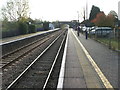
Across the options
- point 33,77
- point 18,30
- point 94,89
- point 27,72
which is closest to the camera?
point 94,89

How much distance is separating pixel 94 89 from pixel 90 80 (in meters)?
1.31

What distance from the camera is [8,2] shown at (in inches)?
2506

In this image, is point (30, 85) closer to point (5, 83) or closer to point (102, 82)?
point (5, 83)

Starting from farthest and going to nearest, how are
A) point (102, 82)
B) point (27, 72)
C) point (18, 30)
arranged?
1. point (18, 30)
2. point (27, 72)
3. point (102, 82)

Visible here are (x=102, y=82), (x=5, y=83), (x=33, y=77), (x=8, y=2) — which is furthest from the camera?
(x=8, y=2)

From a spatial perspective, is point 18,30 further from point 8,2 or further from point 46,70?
point 46,70

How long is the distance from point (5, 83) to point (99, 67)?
4.97 metres

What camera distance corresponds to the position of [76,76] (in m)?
10.1

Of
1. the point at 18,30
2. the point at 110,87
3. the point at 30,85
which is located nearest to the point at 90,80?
the point at 110,87

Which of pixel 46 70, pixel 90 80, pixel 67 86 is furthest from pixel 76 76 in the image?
pixel 46 70

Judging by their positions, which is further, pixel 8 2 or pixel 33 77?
pixel 8 2

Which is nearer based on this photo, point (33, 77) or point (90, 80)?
point (90, 80)

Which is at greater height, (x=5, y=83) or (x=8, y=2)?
(x=8, y=2)

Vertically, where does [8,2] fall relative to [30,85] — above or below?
above
